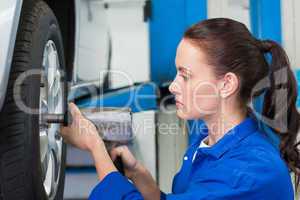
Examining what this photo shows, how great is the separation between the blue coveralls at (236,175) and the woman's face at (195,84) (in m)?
0.10

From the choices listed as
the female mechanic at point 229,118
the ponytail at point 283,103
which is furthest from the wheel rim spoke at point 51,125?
the ponytail at point 283,103

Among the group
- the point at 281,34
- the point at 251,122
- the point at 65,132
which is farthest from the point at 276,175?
the point at 281,34

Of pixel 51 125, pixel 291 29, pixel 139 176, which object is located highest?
pixel 291 29

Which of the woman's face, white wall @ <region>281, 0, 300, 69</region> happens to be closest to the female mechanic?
the woman's face

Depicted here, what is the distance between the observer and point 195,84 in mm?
1061

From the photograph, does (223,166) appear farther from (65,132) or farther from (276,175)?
(65,132)

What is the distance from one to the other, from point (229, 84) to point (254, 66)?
89 mm

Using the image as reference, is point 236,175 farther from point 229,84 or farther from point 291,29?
point 291,29

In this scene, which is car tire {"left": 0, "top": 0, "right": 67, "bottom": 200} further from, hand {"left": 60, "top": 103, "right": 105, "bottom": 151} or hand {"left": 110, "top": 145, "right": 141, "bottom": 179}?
hand {"left": 110, "top": 145, "right": 141, "bottom": 179}

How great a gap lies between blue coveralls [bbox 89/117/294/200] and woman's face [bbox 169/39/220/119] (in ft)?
0.33

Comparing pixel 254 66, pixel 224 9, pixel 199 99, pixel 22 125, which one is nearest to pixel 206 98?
pixel 199 99

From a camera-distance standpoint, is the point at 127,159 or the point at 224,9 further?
the point at 224,9

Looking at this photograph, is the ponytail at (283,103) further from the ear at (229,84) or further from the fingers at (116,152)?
the fingers at (116,152)

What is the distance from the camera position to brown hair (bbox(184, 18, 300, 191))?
106 centimetres
